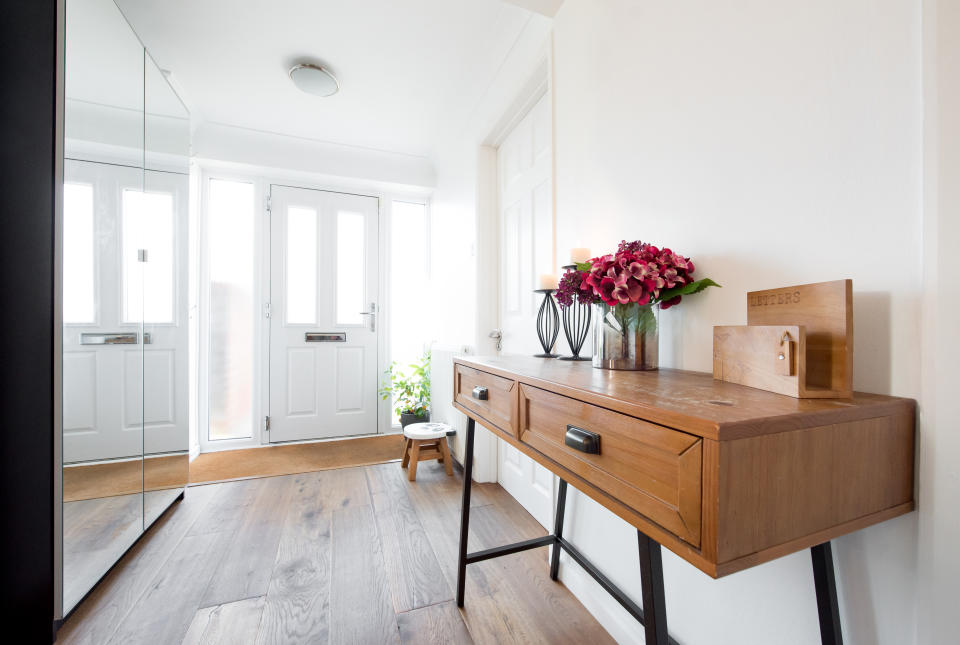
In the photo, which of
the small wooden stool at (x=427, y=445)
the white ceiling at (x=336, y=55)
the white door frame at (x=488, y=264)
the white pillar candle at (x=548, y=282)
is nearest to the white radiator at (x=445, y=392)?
the small wooden stool at (x=427, y=445)

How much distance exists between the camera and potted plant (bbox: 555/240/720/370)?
856mm

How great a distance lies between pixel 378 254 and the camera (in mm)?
3506

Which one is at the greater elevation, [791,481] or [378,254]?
[378,254]

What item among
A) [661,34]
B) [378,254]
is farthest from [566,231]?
[378,254]

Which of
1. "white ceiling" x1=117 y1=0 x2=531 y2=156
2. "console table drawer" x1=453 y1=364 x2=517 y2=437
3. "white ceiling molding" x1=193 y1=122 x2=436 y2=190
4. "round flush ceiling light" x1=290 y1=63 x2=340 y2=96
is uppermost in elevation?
"white ceiling" x1=117 y1=0 x2=531 y2=156

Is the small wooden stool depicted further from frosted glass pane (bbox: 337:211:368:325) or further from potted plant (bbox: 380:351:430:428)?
frosted glass pane (bbox: 337:211:368:325)

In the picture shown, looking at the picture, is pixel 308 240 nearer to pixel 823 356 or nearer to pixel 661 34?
pixel 661 34

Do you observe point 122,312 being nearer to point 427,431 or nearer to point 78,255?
point 78,255

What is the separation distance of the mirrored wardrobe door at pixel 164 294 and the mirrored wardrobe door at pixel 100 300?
0.09 metres

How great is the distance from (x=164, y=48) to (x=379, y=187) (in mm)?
1607

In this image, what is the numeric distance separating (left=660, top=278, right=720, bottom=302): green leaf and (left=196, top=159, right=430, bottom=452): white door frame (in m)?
2.93

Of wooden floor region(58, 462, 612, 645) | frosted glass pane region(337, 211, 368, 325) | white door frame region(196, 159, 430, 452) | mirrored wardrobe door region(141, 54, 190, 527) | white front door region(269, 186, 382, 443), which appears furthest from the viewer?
frosted glass pane region(337, 211, 368, 325)

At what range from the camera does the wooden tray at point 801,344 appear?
55 centimetres

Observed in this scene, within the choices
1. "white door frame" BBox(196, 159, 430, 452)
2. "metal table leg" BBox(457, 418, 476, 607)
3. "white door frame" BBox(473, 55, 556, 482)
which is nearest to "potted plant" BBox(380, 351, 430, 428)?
"white door frame" BBox(196, 159, 430, 452)
